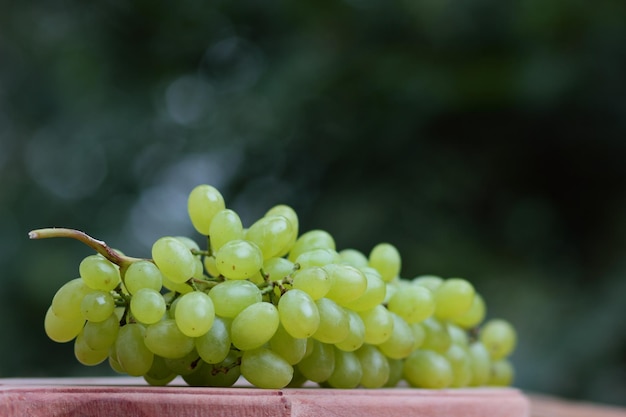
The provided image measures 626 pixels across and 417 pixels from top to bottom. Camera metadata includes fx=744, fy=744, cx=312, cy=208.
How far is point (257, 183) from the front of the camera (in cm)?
261

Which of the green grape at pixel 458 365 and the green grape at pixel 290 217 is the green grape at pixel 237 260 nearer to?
the green grape at pixel 290 217

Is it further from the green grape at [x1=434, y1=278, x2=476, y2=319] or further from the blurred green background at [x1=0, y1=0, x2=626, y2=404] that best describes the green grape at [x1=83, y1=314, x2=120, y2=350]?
the blurred green background at [x1=0, y1=0, x2=626, y2=404]

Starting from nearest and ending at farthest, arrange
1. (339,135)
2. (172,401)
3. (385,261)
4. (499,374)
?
(172,401) → (385,261) → (499,374) → (339,135)

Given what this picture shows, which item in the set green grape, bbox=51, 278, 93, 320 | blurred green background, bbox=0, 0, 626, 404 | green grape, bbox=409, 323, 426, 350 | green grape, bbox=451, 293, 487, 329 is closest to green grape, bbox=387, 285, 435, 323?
green grape, bbox=409, 323, 426, 350

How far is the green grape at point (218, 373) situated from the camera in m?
0.70

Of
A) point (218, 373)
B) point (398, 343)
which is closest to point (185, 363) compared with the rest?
point (218, 373)

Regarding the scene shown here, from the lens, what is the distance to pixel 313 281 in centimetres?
70

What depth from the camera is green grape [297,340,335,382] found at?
2.40ft

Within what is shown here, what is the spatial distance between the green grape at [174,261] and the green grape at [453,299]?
0.36 m

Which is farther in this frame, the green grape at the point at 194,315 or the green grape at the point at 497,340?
the green grape at the point at 497,340

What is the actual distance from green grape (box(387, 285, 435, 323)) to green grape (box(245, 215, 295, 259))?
172 millimetres

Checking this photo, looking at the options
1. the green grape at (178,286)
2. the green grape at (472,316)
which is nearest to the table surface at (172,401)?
the green grape at (178,286)

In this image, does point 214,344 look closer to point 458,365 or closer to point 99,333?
point 99,333

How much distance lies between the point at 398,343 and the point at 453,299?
138 millimetres
